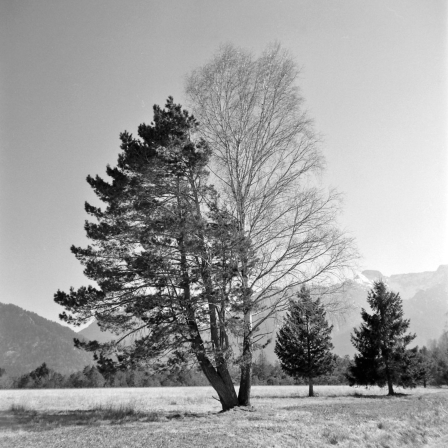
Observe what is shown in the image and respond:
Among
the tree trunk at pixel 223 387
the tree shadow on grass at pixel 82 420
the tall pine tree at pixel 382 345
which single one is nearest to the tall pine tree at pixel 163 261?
the tree trunk at pixel 223 387

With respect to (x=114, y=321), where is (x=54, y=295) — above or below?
above

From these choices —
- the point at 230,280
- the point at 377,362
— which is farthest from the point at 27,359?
the point at 230,280

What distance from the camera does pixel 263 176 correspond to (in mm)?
11641

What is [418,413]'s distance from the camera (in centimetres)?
1037

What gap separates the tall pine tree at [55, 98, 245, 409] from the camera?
9.98 meters

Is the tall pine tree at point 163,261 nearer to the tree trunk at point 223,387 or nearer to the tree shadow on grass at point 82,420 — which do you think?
the tree trunk at point 223,387

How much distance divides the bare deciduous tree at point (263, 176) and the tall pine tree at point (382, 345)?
66.6ft

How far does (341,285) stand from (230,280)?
3287mm

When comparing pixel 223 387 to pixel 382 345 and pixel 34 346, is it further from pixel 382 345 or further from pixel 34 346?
pixel 34 346

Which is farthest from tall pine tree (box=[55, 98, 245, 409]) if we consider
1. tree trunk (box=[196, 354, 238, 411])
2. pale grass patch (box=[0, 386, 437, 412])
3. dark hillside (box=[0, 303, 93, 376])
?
dark hillside (box=[0, 303, 93, 376])

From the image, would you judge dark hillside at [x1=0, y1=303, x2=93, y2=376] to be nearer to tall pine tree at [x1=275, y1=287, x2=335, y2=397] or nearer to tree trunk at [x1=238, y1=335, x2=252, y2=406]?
tall pine tree at [x1=275, y1=287, x2=335, y2=397]

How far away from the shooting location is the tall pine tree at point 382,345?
2764 cm

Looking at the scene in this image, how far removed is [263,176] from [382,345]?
77.6 ft

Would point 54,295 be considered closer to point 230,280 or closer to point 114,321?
point 114,321
